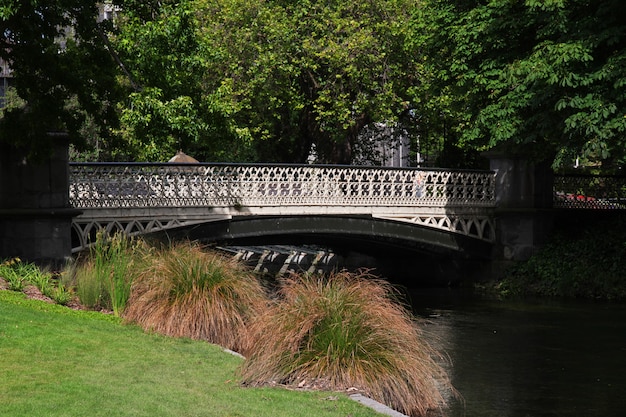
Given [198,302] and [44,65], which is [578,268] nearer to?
[44,65]

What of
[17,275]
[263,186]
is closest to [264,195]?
[263,186]

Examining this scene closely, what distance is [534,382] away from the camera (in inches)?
593

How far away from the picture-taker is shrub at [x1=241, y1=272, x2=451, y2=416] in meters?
10.5

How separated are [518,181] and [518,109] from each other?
5102 mm

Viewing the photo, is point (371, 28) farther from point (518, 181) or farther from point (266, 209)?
point (266, 209)

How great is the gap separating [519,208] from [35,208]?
13878mm

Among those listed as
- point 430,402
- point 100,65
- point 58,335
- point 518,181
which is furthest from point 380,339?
point 518,181

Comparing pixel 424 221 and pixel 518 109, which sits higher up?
pixel 518 109

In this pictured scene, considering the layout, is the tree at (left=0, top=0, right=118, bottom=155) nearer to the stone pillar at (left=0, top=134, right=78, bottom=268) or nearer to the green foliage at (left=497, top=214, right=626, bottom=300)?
the stone pillar at (left=0, top=134, right=78, bottom=268)

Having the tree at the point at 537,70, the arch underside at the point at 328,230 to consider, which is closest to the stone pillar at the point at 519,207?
the arch underside at the point at 328,230

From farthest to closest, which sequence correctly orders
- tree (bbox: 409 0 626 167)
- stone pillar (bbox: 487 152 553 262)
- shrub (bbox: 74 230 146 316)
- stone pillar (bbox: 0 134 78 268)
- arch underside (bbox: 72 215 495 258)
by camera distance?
1. stone pillar (bbox: 487 152 553 262)
2. arch underside (bbox: 72 215 495 258)
3. tree (bbox: 409 0 626 167)
4. stone pillar (bbox: 0 134 78 268)
5. shrub (bbox: 74 230 146 316)

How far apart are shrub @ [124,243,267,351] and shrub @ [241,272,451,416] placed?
199 centimetres

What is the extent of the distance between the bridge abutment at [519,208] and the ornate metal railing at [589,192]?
52.1 inches

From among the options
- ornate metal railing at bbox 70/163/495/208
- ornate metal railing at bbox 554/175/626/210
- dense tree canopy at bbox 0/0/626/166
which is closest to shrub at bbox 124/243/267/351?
dense tree canopy at bbox 0/0/626/166
